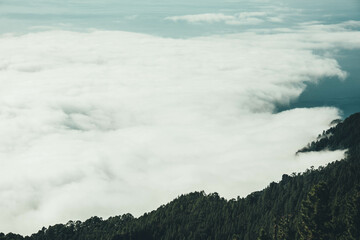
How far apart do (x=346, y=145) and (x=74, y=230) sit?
12132 centimetres

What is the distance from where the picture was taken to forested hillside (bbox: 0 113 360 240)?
93062 mm

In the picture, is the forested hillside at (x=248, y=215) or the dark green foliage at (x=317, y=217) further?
the forested hillside at (x=248, y=215)

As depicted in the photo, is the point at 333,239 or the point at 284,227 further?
the point at 284,227

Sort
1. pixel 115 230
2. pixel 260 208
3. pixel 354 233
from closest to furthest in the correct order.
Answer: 1. pixel 354 233
2. pixel 260 208
3. pixel 115 230

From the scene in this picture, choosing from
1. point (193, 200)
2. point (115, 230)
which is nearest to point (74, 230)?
point (115, 230)

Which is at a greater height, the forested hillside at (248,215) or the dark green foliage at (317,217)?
the dark green foliage at (317,217)

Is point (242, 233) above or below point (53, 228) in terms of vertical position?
above

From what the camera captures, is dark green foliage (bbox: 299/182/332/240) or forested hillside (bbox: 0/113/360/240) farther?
forested hillside (bbox: 0/113/360/240)

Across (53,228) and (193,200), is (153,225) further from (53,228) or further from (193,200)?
(53,228)

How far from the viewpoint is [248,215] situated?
143000 mm

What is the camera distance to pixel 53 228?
169500mm

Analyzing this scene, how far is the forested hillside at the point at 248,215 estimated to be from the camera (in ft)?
305

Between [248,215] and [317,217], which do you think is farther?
[248,215]

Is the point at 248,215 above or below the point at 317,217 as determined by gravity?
below
